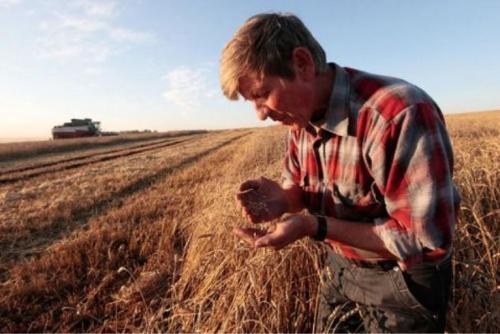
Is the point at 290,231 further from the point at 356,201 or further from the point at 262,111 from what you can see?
the point at 262,111

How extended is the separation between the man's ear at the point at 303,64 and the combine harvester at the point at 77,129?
49985 millimetres

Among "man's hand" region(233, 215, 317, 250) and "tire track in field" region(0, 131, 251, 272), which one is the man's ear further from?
"tire track in field" region(0, 131, 251, 272)

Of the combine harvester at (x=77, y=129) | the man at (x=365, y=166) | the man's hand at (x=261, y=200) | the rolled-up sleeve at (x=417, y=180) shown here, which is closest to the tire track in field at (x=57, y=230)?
the man's hand at (x=261, y=200)

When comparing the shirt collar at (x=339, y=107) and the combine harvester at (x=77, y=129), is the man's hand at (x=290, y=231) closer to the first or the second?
the shirt collar at (x=339, y=107)

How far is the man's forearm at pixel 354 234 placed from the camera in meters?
1.46

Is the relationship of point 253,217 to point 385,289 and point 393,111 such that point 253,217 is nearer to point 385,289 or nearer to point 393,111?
point 385,289

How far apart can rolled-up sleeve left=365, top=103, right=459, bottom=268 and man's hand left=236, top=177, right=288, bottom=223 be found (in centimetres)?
68

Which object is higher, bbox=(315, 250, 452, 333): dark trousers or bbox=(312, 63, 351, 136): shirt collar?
bbox=(312, 63, 351, 136): shirt collar

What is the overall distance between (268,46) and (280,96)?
0.21 meters

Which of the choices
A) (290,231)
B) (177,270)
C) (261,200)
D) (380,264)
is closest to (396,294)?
(380,264)

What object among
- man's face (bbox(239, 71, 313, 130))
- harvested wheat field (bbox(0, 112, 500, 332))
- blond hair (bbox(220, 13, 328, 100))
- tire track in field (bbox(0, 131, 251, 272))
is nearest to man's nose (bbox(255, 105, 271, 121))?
man's face (bbox(239, 71, 313, 130))

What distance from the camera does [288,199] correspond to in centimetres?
200

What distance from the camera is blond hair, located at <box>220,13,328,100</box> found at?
1.50 metres

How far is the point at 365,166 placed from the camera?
153 cm
